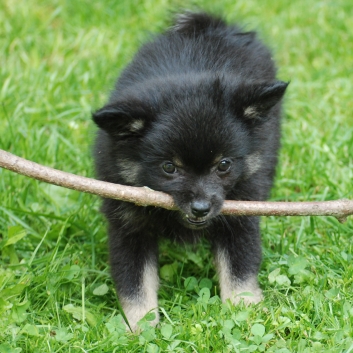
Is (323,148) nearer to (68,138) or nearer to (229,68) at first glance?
(229,68)

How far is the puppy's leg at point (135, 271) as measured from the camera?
4.22 m

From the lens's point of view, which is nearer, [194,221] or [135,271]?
[194,221]

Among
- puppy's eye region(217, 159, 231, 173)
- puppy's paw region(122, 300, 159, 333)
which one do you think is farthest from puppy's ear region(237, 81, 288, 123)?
puppy's paw region(122, 300, 159, 333)

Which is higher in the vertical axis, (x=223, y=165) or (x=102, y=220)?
(x=223, y=165)

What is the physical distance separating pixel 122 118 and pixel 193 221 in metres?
0.71

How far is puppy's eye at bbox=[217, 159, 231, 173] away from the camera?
389cm

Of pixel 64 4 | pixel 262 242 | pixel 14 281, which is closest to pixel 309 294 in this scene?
pixel 262 242

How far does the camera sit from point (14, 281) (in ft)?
14.2

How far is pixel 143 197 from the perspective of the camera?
3.69 meters

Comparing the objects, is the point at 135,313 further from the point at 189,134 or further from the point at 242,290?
the point at 189,134

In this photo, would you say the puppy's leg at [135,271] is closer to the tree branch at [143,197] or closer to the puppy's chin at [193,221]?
the puppy's chin at [193,221]

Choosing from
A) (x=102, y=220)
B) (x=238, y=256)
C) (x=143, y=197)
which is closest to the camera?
(x=143, y=197)

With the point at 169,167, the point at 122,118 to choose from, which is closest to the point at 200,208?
the point at 169,167

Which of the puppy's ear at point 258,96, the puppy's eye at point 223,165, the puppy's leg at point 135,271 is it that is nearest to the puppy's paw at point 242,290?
the puppy's leg at point 135,271
